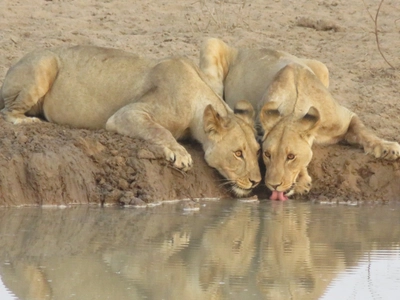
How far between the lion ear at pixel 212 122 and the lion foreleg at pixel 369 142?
1216mm

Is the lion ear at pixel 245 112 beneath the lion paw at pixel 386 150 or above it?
above

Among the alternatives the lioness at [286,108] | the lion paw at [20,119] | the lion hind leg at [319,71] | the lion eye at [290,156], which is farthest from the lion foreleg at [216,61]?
the lion eye at [290,156]

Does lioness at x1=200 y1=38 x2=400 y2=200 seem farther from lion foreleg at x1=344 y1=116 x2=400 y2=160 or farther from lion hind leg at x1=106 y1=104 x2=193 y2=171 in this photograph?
lion hind leg at x1=106 y1=104 x2=193 y2=171

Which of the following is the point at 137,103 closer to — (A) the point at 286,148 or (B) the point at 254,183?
(B) the point at 254,183

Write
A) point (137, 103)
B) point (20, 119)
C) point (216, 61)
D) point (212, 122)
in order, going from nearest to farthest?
point (212, 122), point (137, 103), point (20, 119), point (216, 61)

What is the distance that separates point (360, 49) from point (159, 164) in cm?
432

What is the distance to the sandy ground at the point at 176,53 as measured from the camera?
9172 mm

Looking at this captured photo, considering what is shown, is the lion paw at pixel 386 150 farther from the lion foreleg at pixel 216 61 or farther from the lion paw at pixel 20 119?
the lion paw at pixel 20 119

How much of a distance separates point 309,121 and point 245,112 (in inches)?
21.3

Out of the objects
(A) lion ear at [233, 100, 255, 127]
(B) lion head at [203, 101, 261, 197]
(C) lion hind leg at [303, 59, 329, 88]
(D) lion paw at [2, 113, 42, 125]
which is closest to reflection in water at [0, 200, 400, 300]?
(B) lion head at [203, 101, 261, 197]

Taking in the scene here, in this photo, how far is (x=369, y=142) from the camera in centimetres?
1005

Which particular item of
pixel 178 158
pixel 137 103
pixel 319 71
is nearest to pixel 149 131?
pixel 178 158

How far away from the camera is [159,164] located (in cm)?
948

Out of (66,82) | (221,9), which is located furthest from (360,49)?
(66,82)
